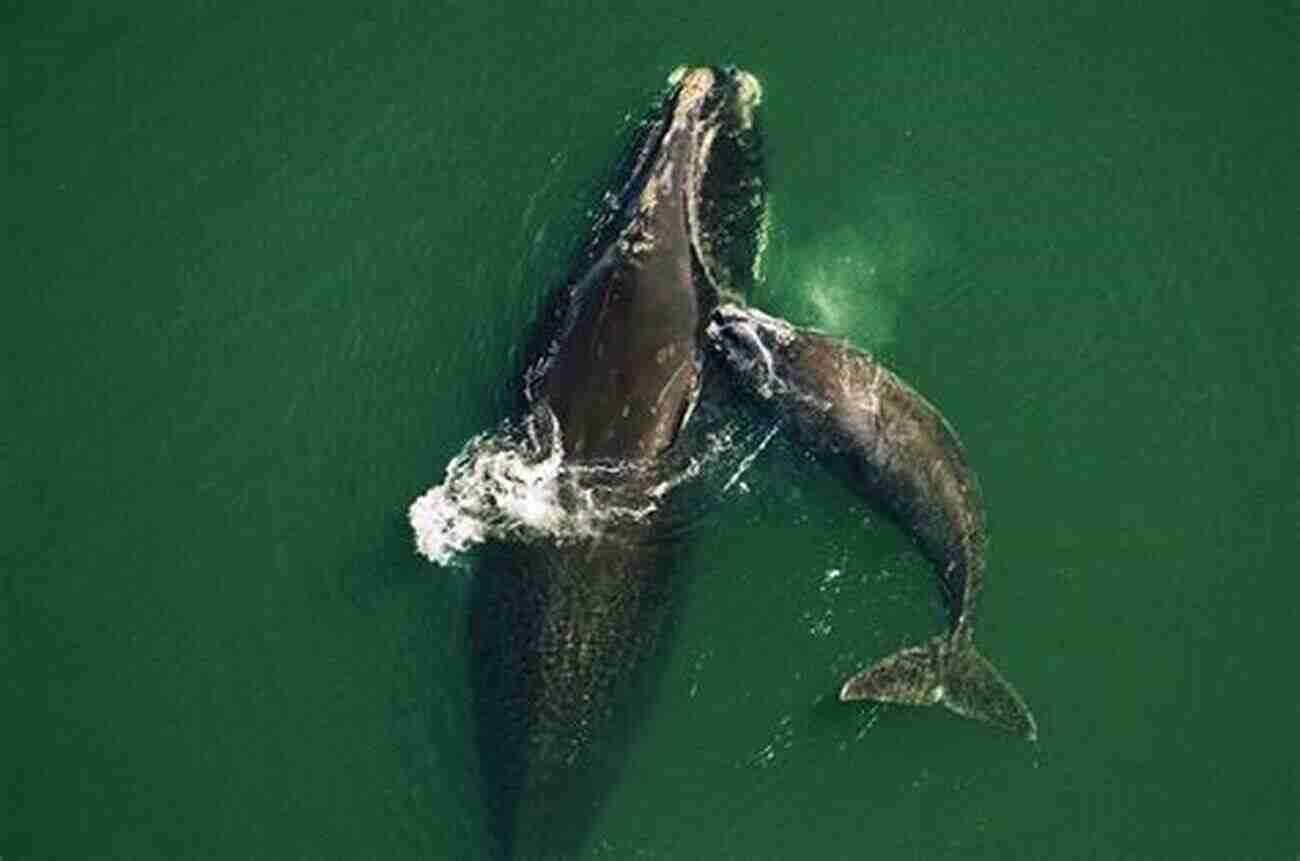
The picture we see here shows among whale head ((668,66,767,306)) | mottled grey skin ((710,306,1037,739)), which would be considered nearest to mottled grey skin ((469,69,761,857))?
whale head ((668,66,767,306))

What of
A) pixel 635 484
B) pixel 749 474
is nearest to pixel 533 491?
pixel 635 484

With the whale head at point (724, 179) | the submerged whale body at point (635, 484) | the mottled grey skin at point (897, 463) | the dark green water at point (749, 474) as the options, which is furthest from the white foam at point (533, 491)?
the whale head at point (724, 179)

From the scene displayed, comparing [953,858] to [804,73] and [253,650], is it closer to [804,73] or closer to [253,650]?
[253,650]

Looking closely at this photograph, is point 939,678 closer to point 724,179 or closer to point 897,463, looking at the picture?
point 897,463

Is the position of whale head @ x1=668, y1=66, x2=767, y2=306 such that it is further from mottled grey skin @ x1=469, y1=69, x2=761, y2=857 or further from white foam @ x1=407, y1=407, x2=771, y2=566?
white foam @ x1=407, y1=407, x2=771, y2=566

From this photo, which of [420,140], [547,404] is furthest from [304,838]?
[420,140]

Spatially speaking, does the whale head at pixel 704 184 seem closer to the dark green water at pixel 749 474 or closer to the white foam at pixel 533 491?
the dark green water at pixel 749 474
